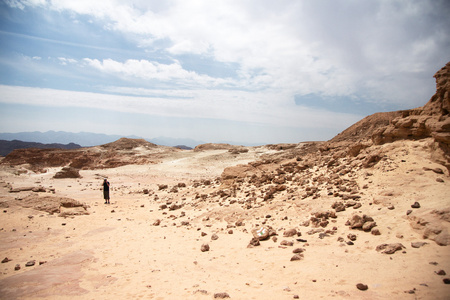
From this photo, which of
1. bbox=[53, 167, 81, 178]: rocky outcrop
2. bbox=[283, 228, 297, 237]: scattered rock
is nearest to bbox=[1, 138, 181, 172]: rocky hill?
bbox=[53, 167, 81, 178]: rocky outcrop

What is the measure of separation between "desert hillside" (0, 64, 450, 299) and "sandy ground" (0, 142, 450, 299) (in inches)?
1.2

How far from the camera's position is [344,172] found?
955 cm

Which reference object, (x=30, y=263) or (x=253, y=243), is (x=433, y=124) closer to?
(x=253, y=243)

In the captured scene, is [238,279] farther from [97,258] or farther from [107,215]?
[107,215]

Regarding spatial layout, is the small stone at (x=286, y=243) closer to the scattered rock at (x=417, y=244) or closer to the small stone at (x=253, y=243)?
the small stone at (x=253, y=243)

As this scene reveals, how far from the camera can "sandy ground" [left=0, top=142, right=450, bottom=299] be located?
399 cm

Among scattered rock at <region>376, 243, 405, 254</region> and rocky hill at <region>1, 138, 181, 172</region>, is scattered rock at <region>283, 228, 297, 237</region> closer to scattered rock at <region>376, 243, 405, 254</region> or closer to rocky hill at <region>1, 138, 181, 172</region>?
scattered rock at <region>376, 243, 405, 254</region>

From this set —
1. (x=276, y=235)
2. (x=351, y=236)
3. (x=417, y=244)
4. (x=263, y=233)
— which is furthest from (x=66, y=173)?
(x=417, y=244)

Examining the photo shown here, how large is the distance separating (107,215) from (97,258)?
5429 millimetres

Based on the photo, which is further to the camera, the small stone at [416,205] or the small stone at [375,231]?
the small stone at [416,205]

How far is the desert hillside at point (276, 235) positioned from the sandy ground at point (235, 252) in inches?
1.2

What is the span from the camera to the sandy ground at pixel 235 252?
399cm

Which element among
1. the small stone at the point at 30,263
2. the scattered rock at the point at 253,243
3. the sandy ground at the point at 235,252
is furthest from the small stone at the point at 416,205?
the small stone at the point at 30,263

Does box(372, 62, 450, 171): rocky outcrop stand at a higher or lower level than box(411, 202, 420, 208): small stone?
higher
